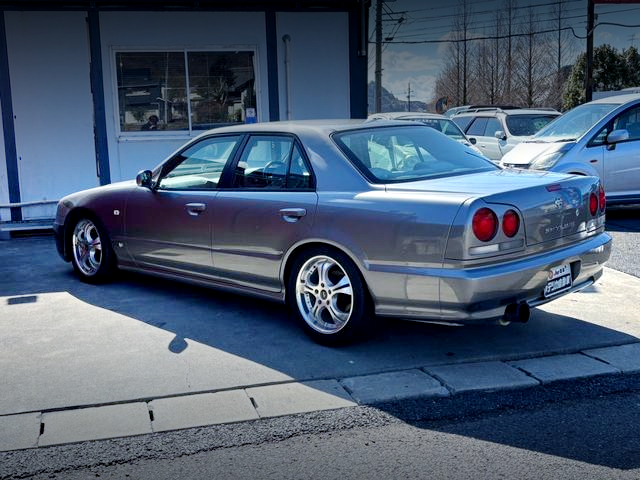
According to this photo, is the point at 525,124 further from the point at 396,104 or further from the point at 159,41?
the point at 396,104

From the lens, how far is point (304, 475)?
373 centimetres

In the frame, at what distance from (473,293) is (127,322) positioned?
2978 mm

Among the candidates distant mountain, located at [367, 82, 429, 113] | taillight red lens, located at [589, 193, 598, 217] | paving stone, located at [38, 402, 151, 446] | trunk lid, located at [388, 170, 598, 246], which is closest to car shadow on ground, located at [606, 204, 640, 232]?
taillight red lens, located at [589, 193, 598, 217]

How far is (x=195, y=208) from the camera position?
6.35m

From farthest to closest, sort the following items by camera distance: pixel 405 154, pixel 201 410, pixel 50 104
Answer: pixel 50 104
pixel 405 154
pixel 201 410

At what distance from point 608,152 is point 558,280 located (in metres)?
6.52

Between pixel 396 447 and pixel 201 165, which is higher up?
pixel 201 165

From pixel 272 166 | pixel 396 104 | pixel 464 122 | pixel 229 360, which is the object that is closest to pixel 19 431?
pixel 229 360

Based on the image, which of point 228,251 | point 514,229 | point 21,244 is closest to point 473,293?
point 514,229

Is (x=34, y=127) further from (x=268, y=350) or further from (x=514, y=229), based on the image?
(x=514, y=229)

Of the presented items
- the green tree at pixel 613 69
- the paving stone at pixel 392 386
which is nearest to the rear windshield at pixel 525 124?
the paving stone at pixel 392 386

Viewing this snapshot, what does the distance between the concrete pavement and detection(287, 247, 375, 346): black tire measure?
0.50 ft

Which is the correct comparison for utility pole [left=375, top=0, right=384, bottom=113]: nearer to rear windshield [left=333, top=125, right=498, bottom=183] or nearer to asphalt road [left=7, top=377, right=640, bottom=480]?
rear windshield [left=333, top=125, right=498, bottom=183]

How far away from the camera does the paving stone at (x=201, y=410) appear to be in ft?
14.3
